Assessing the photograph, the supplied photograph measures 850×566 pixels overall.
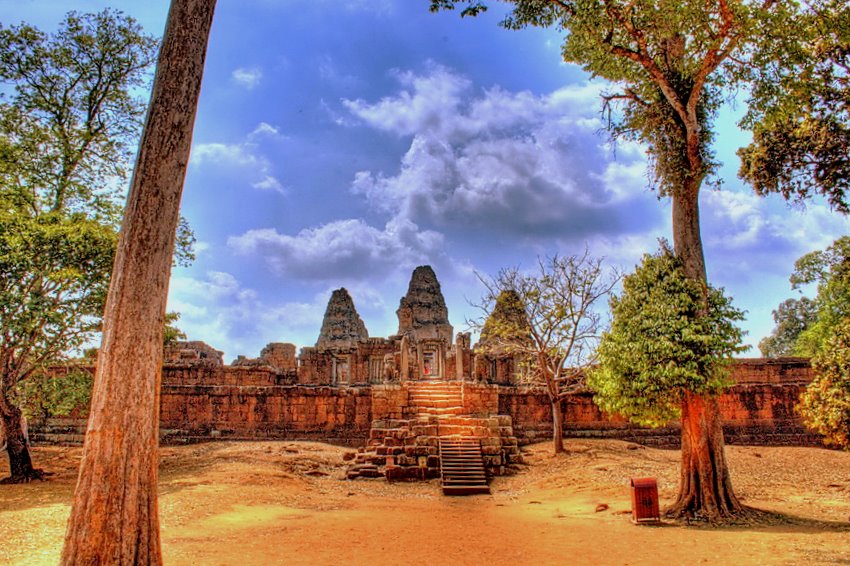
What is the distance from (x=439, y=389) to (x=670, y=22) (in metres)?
11.6

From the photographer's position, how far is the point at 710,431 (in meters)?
8.93

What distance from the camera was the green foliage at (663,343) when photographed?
28.4ft

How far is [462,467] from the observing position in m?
12.9

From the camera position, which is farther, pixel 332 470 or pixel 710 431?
pixel 332 470

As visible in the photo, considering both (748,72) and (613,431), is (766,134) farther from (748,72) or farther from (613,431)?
(613,431)

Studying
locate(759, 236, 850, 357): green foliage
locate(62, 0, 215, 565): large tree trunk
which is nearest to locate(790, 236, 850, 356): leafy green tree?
locate(759, 236, 850, 357): green foliage

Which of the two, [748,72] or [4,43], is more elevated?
[4,43]

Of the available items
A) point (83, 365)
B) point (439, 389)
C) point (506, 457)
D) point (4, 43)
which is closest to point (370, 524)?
point (506, 457)

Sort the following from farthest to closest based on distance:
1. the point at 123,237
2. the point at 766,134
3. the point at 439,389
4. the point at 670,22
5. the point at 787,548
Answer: the point at 439,389 → the point at 766,134 → the point at 670,22 → the point at 787,548 → the point at 123,237

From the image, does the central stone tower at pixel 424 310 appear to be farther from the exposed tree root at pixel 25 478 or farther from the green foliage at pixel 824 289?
the exposed tree root at pixel 25 478

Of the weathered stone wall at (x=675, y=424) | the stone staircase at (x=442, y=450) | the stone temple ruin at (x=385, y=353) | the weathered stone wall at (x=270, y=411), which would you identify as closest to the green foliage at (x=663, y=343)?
the stone staircase at (x=442, y=450)

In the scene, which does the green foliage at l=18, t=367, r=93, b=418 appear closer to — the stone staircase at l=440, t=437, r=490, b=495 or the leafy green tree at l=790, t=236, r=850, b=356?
the stone staircase at l=440, t=437, r=490, b=495

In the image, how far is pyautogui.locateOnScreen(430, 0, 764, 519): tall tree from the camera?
884 cm

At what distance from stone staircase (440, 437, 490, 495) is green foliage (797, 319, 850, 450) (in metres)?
6.34
